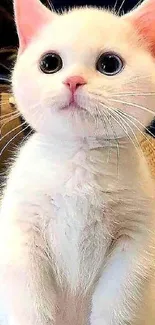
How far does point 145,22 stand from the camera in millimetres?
793

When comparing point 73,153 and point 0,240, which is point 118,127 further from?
point 0,240

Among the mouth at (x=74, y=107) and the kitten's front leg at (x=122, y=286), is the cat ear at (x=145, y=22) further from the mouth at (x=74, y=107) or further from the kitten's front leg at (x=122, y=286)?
the kitten's front leg at (x=122, y=286)

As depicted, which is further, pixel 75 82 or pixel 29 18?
pixel 29 18

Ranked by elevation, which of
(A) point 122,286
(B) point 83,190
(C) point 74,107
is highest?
(C) point 74,107

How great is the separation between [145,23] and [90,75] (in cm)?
13

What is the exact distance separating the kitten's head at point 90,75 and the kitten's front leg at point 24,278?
0.13 m

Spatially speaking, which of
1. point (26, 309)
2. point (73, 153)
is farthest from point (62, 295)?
point (73, 153)

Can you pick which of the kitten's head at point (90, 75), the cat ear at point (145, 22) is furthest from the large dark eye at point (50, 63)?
the cat ear at point (145, 22)

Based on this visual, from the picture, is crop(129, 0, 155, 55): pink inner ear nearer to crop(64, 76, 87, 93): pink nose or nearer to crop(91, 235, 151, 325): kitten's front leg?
crop(64, 76, 87, 93): pink nose

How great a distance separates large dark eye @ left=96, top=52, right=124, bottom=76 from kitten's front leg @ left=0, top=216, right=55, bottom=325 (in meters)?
0.21

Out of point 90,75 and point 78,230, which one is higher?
point 90,75

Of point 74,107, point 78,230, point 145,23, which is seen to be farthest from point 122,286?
point 145,23

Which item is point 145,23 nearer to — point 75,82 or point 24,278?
point 75,82

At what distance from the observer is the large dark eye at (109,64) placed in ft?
2.41
